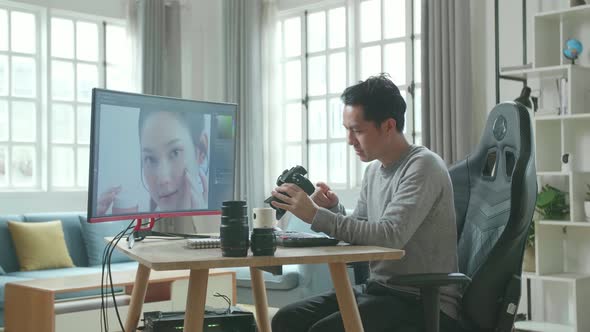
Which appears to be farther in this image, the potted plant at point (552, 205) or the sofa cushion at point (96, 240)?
the sofa cushion at point (96, 240)

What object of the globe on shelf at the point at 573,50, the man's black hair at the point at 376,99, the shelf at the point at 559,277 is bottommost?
the shelf at the point at 559,277

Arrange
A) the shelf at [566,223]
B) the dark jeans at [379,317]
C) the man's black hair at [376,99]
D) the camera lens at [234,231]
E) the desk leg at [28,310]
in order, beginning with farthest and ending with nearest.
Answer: the shelf at [566,223]
the desk leg at [28,310]
the man's black hair at [376,99]
the dark jeans at [379,317]
the camera lens at [234,231]

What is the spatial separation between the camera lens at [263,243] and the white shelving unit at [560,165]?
2744 millimetres

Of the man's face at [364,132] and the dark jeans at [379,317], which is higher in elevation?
the man's face at [364,132]

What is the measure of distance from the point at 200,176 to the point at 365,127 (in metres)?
0.68

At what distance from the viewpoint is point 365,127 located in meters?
2.32

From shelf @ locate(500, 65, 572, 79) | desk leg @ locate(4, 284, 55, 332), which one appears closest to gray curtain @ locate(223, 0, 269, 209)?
shelf @ locate(500, 65, 572, 79)

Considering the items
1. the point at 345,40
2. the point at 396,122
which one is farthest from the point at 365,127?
the point at 345,40

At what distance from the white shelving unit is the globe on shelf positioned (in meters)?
0.05

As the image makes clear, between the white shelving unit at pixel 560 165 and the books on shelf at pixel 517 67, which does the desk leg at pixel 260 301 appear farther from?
the books on shelf at pixel 517 67

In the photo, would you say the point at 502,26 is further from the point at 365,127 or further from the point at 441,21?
the point at 365,127

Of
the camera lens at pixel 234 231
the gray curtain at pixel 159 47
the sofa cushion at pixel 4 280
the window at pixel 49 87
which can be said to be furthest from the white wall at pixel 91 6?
the camera lens at pixel 234 231

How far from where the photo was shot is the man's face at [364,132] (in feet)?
7.62

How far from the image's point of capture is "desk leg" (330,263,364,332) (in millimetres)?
1980
